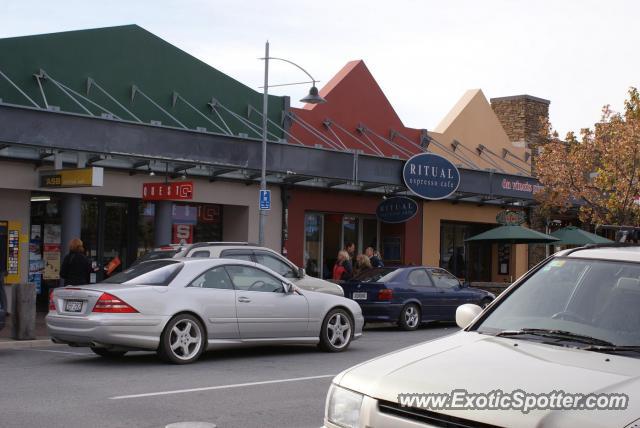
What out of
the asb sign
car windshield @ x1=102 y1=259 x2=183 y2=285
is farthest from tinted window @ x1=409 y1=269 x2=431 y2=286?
car windshield @ x1=102 y1=259 x2=183 y2=285

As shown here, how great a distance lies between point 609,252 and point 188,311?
7457 millimetres

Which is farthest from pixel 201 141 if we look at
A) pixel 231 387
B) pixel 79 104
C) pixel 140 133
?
pixel 231 387

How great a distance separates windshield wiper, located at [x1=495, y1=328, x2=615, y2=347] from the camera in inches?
171

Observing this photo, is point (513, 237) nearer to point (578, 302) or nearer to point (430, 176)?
point (430, 176)

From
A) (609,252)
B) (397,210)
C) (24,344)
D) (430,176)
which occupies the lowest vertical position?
(24,344)

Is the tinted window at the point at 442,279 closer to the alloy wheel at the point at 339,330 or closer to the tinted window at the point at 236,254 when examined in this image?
the tinted window at the point at 236,254

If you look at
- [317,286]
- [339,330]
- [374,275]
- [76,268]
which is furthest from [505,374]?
[374,275]

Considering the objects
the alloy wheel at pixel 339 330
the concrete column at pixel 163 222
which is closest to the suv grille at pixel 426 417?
the alloy wheel at pixel 339 330

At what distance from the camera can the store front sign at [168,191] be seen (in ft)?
61.0

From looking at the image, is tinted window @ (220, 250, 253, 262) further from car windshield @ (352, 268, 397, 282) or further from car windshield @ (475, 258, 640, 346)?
car windshield @ (475, 258, 640, 346)

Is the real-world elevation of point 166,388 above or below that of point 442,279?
below

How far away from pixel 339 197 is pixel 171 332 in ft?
45.9

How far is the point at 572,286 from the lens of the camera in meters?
5.02

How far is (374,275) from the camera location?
18828mm
